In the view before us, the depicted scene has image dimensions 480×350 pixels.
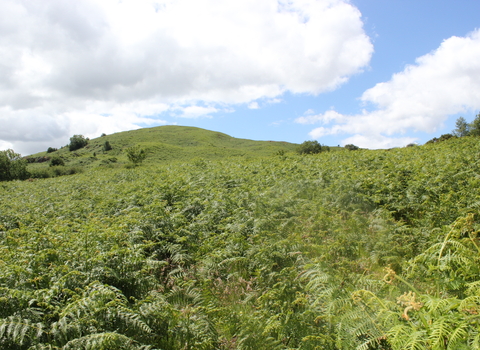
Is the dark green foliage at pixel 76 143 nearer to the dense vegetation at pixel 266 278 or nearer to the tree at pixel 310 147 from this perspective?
the tree at pixel 310 147

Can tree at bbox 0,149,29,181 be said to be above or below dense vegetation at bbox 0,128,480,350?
above

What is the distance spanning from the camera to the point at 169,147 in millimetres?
85688

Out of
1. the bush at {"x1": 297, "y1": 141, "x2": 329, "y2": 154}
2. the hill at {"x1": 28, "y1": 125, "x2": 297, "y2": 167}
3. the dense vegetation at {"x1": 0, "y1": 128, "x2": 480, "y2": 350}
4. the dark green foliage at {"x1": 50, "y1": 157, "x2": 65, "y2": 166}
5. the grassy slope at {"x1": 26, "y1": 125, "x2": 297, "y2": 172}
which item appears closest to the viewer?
the dense vegetation at {"x1": 0, "y1": 128, "x2": 480, "y2": 350}

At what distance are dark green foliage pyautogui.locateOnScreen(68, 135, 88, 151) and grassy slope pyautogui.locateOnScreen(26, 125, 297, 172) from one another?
7.65ft

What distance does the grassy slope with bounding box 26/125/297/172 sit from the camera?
77.2 m

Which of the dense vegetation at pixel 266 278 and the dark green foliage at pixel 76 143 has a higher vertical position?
the dark green foliage at pixel 76 143

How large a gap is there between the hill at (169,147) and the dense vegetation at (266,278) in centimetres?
5718

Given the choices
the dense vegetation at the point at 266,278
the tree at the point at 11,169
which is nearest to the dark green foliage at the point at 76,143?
the tree at the point at 11,169

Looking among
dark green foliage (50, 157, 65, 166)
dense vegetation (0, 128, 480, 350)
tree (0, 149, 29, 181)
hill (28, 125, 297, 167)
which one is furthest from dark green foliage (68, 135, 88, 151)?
dense vegetation (0, 128, 480, 350)

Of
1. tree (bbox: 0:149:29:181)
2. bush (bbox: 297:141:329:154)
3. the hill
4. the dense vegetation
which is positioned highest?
the hill

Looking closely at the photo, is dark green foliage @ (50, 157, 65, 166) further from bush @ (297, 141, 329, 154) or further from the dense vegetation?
the dense vegetation

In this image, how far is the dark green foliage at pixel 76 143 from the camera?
101812 mm

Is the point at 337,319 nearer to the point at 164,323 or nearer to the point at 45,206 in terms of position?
the point at 164,323

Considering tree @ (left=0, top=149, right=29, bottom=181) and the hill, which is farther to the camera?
A: the hill
